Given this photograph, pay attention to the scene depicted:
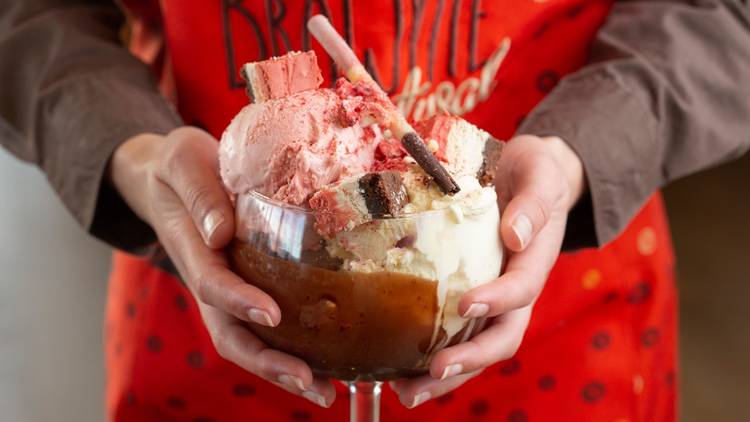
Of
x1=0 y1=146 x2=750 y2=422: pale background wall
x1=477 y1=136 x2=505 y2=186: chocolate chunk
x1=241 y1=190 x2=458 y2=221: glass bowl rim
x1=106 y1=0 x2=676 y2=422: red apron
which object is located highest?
x1=241 y1=190 x2=458 y2=221: glass bowl rim

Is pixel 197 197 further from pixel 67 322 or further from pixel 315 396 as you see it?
pixel 67 322

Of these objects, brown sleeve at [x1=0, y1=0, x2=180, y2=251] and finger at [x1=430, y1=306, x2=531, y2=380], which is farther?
brown sleeve at [x1=0, y1=0, x2=180, y2=251]

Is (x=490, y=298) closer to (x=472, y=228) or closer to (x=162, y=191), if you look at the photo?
(x=472, y=228)

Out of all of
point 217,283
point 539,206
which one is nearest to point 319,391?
point 217,283

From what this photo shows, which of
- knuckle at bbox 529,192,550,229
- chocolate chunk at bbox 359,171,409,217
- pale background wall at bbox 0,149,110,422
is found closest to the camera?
chocolate chunk at bbox 359,171,409,217

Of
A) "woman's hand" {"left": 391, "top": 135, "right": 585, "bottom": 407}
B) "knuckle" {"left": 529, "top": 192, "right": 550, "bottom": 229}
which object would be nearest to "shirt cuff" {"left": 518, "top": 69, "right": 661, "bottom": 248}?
"woman's hand" {"left": 391, "top": 135, "right": 585, "bottom": 407}

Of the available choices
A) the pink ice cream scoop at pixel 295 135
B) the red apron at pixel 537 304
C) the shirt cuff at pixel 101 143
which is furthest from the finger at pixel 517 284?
the shirt cuff at pixel 101 143

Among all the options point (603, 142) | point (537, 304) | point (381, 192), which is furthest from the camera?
point (537, 304)

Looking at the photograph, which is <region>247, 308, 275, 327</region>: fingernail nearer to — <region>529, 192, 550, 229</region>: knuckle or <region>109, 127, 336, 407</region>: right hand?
<region>109, 127, 336, 407</region>: right hand
